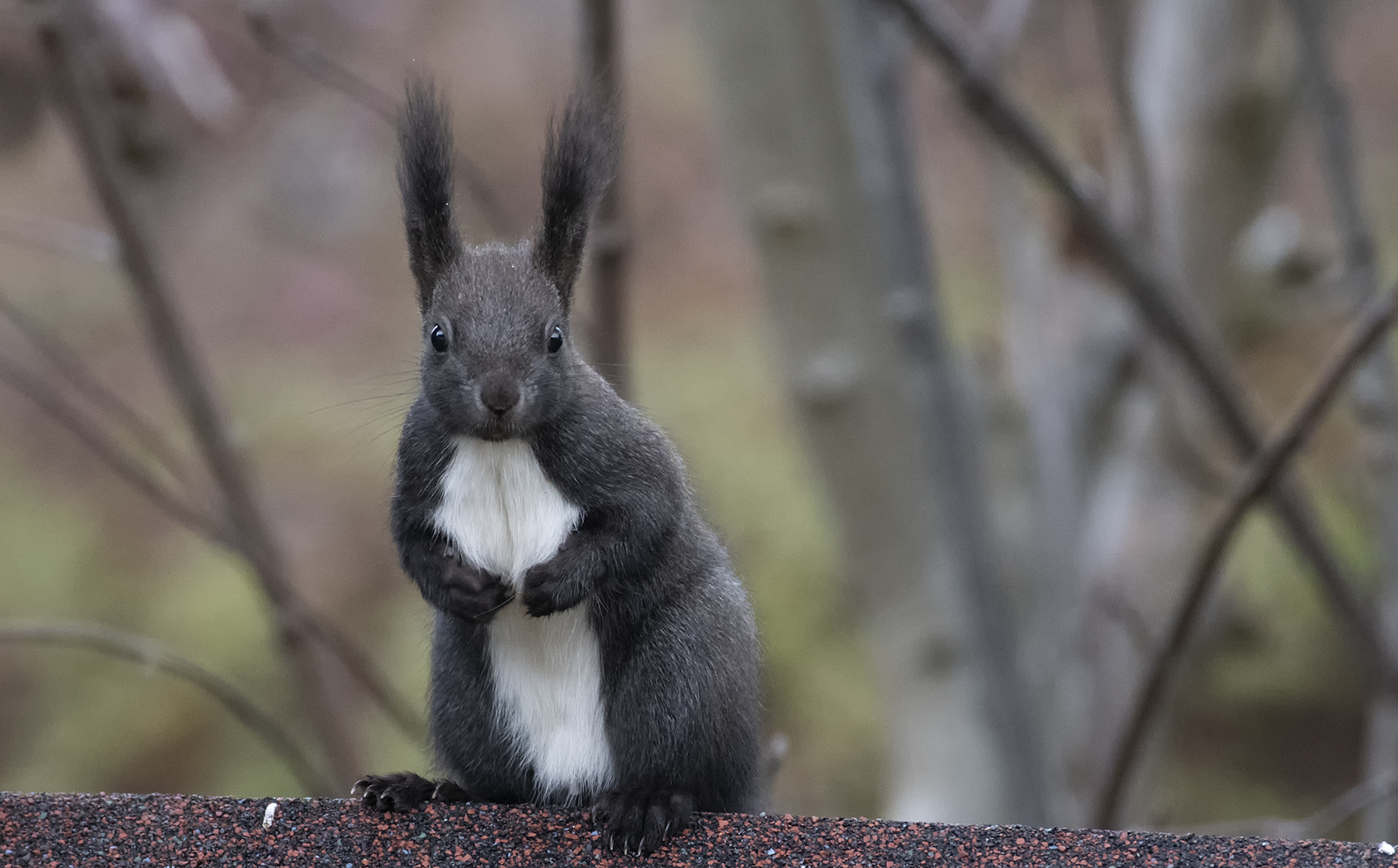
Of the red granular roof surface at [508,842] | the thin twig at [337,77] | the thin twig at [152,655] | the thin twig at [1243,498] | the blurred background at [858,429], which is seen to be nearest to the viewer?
the red granular roof surface at [508,842]

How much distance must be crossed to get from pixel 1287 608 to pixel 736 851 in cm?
423

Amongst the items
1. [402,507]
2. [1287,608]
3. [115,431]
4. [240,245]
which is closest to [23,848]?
[402,507]

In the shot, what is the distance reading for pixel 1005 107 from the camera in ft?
8.01

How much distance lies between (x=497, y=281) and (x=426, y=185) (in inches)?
5.0

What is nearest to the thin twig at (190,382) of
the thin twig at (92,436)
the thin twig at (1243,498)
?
the thin twig at (92,436)

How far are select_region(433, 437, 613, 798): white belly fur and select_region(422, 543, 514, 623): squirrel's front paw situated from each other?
23 millimetres

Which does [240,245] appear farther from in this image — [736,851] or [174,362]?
[736,851]

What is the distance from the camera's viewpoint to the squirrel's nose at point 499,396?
1.58 metres

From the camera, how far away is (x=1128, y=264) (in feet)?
8.20

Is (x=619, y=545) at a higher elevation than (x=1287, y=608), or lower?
lower

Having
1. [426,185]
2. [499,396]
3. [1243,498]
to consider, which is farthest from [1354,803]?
[426,185]

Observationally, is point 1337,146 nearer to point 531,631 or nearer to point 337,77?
point 337,77

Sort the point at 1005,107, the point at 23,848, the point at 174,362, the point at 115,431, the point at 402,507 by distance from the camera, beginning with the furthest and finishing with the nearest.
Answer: the point at 115,431 < the point at 174,362 < the point at 1005,107 < the point at 402,507 < the point at 23,848

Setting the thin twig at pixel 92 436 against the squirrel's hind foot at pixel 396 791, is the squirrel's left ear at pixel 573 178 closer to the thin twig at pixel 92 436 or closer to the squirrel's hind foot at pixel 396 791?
the squirrel's hind foot at pixel 396 791
